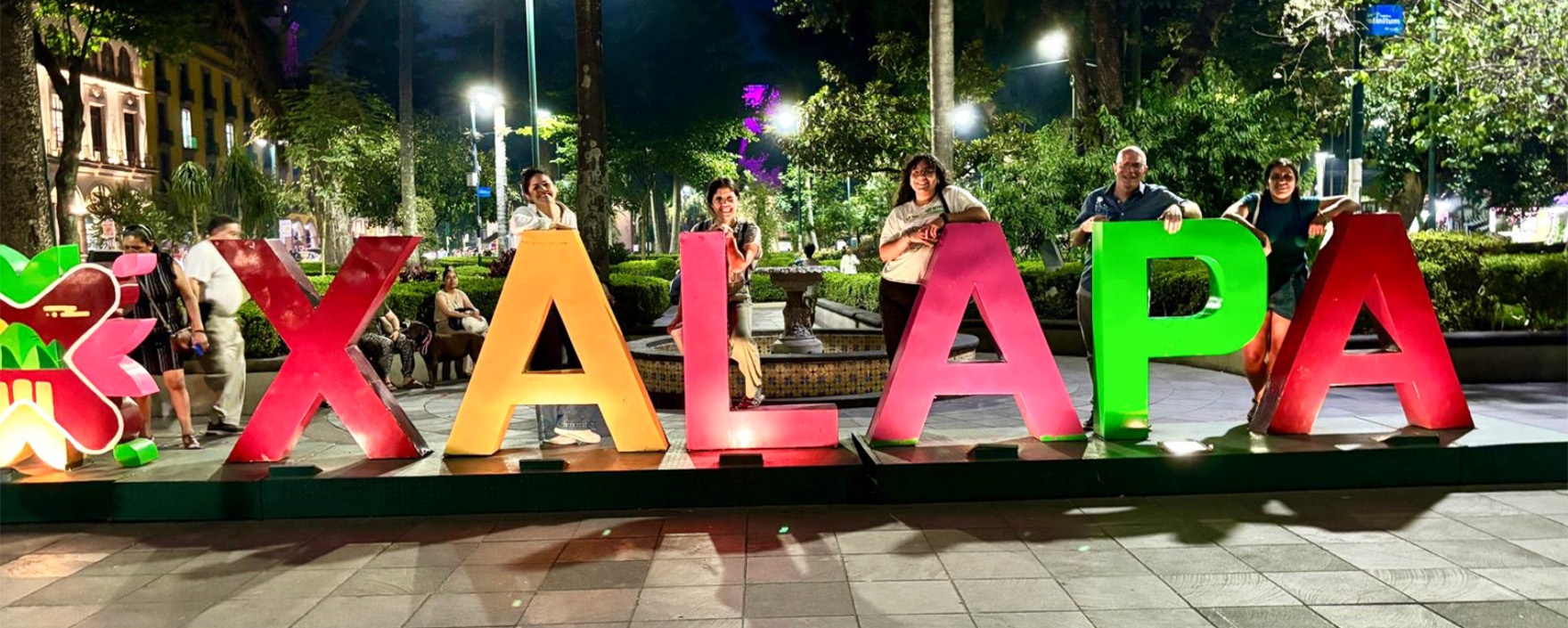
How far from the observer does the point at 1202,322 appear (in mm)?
5902

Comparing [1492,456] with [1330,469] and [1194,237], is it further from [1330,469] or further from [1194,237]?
[1194,237]

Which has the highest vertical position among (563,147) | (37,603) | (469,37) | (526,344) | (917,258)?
(469,37)

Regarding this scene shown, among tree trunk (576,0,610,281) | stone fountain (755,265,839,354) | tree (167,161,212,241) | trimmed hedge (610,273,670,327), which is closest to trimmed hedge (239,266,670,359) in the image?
trimmed hedge (610,273,670,327)

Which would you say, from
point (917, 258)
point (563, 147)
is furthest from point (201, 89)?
point (917, 258)

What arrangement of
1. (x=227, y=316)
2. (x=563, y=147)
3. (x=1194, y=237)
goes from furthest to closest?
(x=563, y=147) < (x=227, y=316) < (x=1194, y=237)

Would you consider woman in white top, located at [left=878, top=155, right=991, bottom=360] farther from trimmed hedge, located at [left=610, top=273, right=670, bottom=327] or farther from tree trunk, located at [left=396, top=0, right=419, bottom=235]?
tree trunk, located at [left=396, top=0, right=419, bottom=235]

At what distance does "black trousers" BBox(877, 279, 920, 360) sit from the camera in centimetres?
641

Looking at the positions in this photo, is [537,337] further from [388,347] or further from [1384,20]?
[1384,20]

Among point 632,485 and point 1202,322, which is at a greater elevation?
point 1202,322

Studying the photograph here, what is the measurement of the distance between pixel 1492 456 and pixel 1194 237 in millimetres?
2028

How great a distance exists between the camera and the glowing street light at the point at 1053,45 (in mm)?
19656

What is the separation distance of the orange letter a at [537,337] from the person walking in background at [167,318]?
2847 mm

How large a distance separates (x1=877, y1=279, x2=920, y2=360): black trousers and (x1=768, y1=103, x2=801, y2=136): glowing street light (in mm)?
17247

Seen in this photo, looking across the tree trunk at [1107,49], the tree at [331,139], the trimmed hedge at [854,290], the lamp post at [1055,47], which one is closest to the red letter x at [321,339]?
the trimmed hedge at [854,290]
